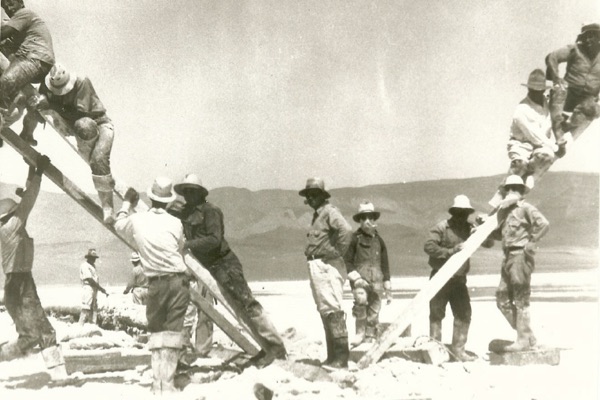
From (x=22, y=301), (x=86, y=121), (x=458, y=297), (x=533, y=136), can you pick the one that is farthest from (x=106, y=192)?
(x=533, y=136)

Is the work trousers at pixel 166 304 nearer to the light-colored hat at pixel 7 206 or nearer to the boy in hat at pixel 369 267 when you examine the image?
the light-colored hat at pixel 7 206

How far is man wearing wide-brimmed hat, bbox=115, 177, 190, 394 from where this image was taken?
20.1 feet

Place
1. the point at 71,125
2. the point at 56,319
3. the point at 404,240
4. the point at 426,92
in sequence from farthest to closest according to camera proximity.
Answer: the point at 404,240
the point at 426,92
the point at 56,319
the point at 71,125

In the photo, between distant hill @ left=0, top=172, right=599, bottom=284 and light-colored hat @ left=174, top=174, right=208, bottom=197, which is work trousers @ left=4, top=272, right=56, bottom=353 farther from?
distant hill @ left=0, top=172, right=599, bottom=284

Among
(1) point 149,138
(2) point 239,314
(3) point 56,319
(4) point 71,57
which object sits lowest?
(3) point 56,319

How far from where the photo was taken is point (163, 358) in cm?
613

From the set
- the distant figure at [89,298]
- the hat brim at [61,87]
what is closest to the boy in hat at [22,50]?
the hat brim at [61,87]

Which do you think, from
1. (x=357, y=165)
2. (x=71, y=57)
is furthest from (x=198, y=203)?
(x=357, y=165)

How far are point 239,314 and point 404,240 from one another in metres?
21.0

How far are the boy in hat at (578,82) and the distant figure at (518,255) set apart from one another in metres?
0.86

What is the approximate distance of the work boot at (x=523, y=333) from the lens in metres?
8.04

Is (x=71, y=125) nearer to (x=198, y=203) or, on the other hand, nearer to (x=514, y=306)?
(x=198, y=203)

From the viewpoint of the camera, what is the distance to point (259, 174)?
21797 millimetres

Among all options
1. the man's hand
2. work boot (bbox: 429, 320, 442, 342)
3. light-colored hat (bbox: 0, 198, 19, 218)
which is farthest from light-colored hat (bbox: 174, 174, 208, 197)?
work boot (bbox: 429, 320, 442, 342)
